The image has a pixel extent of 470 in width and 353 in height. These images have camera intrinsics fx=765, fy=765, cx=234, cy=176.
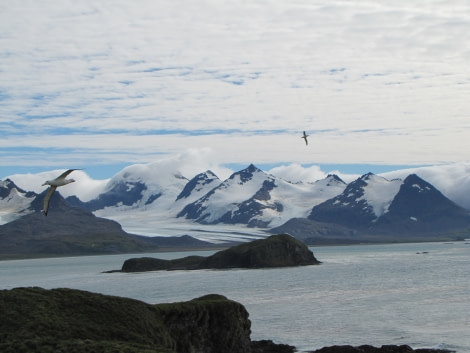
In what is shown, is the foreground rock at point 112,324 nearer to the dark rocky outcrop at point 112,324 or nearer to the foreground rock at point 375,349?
the dark rocky outcrop at point 112,324

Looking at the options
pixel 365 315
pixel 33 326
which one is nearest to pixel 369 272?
pixel 365 315

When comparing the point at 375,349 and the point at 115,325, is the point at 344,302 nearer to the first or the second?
the point at 375,349

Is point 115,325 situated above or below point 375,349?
above

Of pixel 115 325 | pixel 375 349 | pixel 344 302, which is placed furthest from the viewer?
pixel 344 302

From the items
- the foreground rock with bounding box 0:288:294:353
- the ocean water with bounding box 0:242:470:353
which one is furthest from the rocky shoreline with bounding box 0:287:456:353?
the ocean water with bounding box 0:242:470:353

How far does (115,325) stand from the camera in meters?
45.2

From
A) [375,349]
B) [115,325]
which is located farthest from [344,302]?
[115,325]

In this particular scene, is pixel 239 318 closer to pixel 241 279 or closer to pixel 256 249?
pixel 241 279

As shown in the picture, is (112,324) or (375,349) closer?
(112,324)

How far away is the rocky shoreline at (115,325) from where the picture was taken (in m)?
36.1

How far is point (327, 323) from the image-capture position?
261ft

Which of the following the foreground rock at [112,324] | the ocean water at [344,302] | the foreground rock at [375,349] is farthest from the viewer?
the ocean water at [344,302]

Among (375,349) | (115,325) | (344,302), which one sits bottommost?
(375,349)

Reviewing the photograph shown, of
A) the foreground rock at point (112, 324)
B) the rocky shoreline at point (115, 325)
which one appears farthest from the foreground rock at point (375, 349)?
the foreground rock at point (112, 324)
